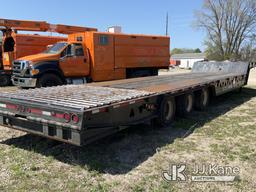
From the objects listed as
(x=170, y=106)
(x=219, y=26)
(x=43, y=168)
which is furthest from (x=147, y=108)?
(x=219, y=26)

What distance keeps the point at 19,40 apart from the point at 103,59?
199 inches

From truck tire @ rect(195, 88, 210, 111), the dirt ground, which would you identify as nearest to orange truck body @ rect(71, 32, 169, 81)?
truck tire @ rect(195, 88, 210, 111)

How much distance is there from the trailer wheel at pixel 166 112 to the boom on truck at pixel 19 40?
10.9 metres

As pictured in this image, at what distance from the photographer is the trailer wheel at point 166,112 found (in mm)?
5927

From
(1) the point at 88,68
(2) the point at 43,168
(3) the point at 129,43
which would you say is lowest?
(2) the point at 43,168

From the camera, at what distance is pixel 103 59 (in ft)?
42.9

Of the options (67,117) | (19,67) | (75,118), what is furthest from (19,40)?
(75,118)

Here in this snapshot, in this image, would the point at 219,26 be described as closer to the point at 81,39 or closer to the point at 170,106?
the point at 81,39

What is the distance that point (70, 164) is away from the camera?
168 inches

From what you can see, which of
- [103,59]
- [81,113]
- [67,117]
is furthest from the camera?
[103,59]

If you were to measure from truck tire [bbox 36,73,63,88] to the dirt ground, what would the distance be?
194 inches

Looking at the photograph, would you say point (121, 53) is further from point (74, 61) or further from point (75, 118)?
point (75, 118)

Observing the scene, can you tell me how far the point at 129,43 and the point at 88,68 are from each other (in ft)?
10.4

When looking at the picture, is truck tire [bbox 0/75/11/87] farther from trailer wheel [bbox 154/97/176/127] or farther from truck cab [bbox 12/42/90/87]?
trailer wheel [bbox 154/97/176/127]
